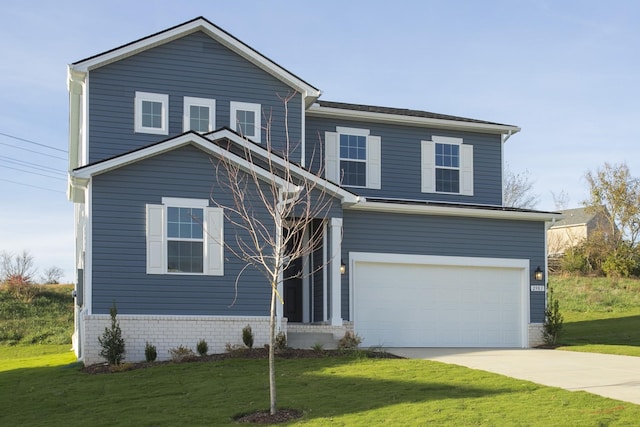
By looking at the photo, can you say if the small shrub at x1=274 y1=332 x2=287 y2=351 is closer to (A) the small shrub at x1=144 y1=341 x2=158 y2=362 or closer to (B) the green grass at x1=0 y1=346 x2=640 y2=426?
(B) the green grass at x1=0 y1=346 x2=640 y2=426

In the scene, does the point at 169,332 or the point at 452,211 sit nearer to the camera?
the point at 169,332

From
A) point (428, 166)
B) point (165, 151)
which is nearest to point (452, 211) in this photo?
point (428, 166)

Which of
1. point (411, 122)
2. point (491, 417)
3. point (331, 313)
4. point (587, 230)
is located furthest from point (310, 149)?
point (587, 230)

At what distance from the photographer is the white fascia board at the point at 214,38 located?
19.4m

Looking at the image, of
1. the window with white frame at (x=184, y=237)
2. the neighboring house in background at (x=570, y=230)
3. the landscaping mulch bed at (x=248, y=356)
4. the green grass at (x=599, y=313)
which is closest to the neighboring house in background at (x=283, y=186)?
the window with white frame at (x=184, y=237)

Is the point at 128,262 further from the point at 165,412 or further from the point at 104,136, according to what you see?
the point at 165,412

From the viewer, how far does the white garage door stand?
67.1ft

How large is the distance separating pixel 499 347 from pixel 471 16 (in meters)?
8.85

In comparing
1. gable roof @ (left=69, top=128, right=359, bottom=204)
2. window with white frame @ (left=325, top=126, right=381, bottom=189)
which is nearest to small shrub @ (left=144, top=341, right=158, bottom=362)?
gable roof @ (left=69, top=128, right=359, bottom=204)

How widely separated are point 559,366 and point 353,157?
946cm

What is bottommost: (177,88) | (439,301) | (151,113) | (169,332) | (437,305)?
(169,332)

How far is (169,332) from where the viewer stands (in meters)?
17.4

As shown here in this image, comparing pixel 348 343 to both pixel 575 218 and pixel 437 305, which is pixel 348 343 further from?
pixel 575 218

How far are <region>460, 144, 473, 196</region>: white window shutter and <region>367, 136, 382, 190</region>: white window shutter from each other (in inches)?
105
